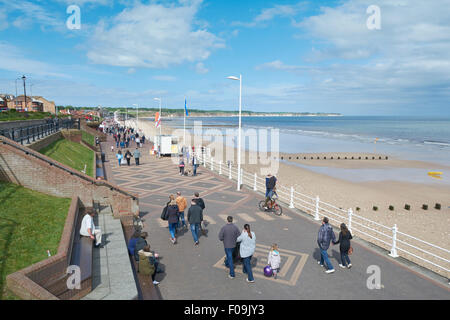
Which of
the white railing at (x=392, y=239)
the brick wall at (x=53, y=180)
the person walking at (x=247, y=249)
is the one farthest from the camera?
the brick wall at (x=53, y=180)

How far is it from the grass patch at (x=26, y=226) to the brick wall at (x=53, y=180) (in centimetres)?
41

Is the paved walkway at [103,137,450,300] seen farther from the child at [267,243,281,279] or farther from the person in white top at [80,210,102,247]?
the person in white top at [80,210,102,247]

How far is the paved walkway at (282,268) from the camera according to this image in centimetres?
705

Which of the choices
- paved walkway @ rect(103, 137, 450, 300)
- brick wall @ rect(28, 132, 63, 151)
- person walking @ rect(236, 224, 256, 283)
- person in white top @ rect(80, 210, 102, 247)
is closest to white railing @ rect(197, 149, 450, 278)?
paved walkway @ rect(103, 137, 450, 300)

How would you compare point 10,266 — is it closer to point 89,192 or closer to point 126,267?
point 126,267

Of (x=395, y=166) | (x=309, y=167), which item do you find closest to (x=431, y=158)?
(x=395, y=166)

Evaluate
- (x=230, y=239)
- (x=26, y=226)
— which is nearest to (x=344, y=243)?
(x=230, y=239)

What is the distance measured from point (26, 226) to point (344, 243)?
7994 millimetres

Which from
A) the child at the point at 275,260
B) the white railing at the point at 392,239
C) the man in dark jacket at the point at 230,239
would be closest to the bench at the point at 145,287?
the man in dark jacket at the point at 230,239

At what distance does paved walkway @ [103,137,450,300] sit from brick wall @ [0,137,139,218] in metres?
1.36

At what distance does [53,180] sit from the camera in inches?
443

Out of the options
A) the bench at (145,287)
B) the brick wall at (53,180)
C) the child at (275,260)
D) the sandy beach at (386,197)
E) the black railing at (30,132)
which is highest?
the black railing at (30,132)

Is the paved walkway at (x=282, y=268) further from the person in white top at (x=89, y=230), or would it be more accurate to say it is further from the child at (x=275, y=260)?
the person in white top at (x=89, y=230)
